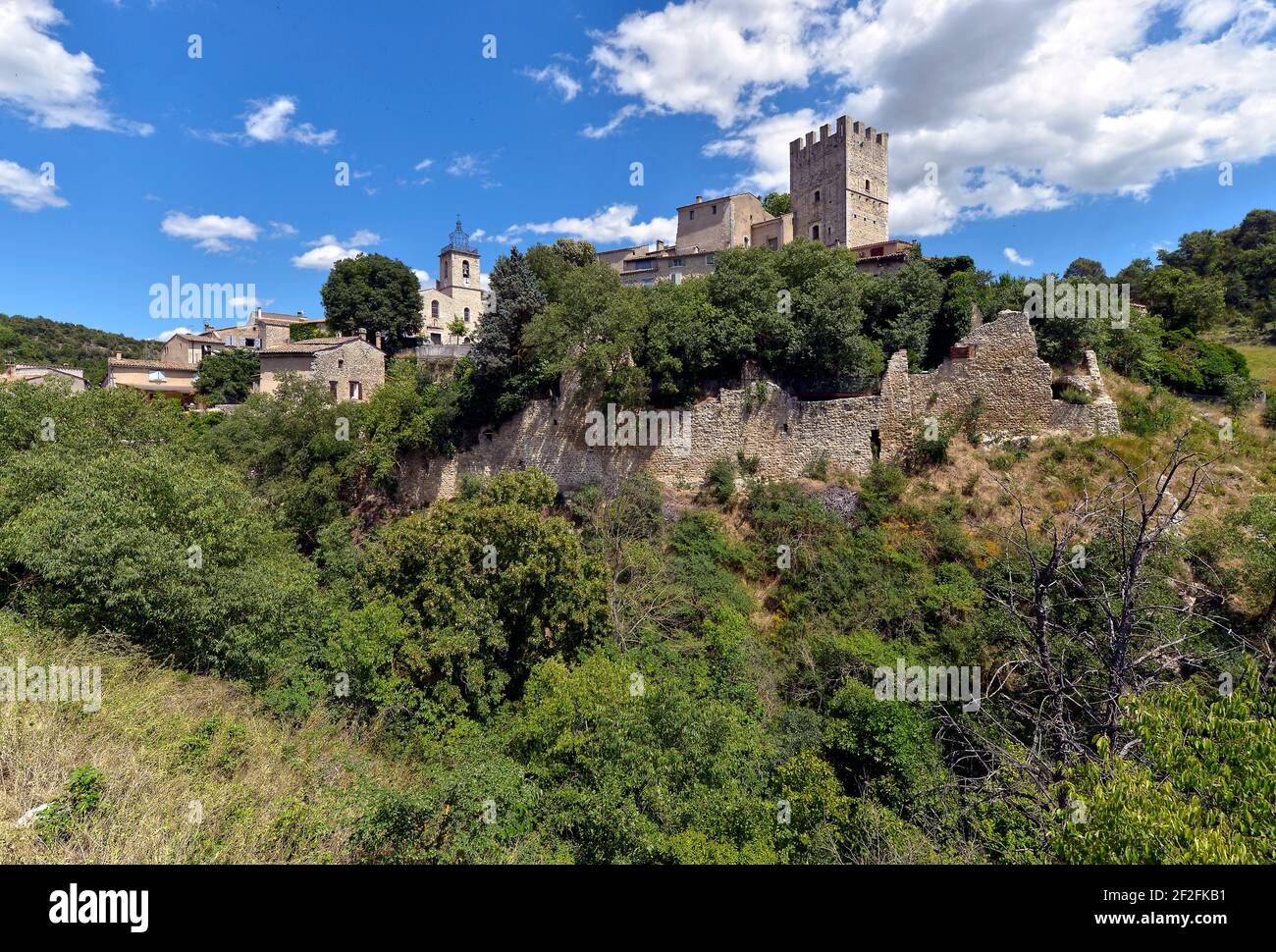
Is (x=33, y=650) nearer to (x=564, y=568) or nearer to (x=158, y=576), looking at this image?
(x=158, y=576)

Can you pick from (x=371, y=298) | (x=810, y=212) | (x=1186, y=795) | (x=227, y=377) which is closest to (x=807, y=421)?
(x=1186, y=795)

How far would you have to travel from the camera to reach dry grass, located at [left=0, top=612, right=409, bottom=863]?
534 centimetres

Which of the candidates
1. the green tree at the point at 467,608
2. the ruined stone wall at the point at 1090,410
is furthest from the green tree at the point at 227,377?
the ruined stone wall at the point at 1090,410

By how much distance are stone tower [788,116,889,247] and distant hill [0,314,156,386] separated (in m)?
52.4

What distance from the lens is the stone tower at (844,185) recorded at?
3578cm

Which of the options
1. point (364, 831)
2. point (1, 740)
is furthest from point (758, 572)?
point (1, 740)

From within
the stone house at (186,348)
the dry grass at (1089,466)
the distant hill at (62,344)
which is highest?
the distant hill at (62,344)

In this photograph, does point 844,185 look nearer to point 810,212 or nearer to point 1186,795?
point 810,212

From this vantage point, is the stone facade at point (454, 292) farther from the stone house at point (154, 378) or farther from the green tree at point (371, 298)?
the stone house at point (154, 378)

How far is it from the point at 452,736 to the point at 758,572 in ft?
32.4

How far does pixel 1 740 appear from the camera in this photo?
20.3 ft

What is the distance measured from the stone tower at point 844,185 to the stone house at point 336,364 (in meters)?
29.2

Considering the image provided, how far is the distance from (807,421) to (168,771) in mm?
17934

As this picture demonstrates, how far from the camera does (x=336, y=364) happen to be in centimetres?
2873
